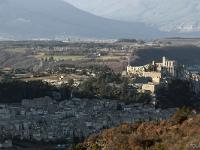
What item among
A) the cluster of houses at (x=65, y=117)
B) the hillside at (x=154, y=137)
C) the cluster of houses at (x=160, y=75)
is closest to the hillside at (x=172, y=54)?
the cluster of houses at (x=160, y=75)

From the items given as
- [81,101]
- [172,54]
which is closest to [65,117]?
[81,101]

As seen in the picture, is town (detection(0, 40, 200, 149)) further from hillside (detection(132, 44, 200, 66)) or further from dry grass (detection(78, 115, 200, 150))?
hillside (detection(132, 44, 200, 66))

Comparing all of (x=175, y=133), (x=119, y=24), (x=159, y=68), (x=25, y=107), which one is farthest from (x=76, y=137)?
(x=119, y=24)

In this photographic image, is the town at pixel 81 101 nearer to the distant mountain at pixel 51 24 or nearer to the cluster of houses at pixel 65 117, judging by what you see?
the cluster of houses at pixel 65 117

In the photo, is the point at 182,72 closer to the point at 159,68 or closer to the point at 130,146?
the point at 159,68

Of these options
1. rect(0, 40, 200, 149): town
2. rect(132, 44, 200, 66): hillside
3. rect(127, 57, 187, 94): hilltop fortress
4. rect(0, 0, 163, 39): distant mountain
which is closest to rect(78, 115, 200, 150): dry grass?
rect(0, 40, 200, 149): town

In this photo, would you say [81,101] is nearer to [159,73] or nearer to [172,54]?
A: [159,73]
